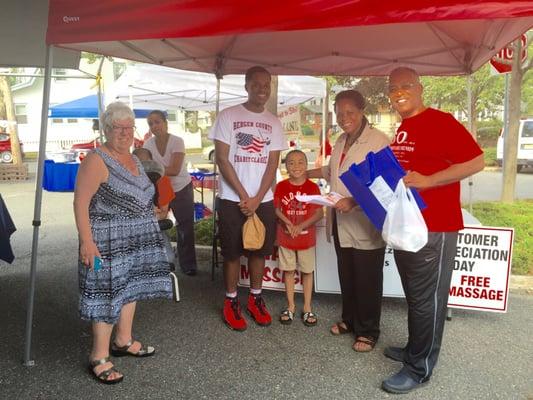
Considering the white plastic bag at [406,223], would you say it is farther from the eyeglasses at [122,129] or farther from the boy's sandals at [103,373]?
the boy's sandals at [103,373]

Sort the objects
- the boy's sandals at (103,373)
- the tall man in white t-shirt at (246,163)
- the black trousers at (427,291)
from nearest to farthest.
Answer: the black trousers at (427,291), the boy's sandals at (103,373), the tall man in white t-shirt at (246,163)

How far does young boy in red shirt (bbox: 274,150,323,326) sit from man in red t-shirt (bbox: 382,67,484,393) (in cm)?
100

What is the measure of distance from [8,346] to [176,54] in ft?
9.47

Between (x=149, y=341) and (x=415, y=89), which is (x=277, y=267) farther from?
(x=415, y=89)

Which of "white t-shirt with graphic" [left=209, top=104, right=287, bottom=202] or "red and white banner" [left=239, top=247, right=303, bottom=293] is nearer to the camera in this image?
"white t-shirt with graphic" [left=209, top=104, right=287, bottom=202]

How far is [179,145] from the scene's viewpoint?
4.80 meters

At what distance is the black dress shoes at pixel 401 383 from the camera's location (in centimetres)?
274

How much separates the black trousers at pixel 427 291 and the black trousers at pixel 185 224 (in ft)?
8.95

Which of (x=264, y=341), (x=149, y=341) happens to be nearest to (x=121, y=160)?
(x=149, y=341)

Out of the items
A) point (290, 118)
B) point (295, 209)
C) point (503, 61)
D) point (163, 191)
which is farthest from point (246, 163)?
point (290, 118)

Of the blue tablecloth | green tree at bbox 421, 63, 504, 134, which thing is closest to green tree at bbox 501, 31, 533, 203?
green tree at bbox 421, 63, 504, 134

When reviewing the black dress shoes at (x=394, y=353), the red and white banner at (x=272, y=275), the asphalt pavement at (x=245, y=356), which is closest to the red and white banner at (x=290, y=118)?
the asphalt pavement at (x=245, y=356)

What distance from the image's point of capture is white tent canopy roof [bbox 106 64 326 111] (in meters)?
8.01

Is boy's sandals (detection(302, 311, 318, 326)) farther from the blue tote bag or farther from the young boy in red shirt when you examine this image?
the blue tote bag
